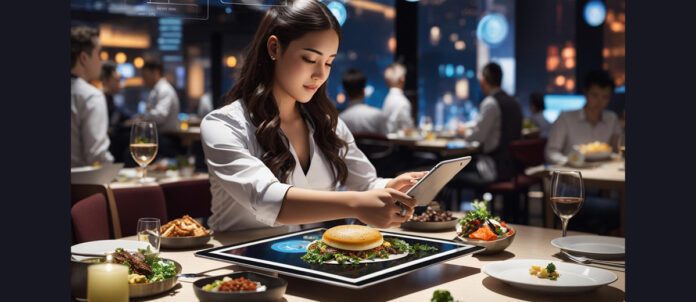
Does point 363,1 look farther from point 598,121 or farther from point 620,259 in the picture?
point 620,259

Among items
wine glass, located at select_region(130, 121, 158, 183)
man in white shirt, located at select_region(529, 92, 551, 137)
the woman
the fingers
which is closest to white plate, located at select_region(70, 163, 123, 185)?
wine glass, located at select_region(130, 121, 158, 183)

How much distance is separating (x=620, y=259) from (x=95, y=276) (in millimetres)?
1431

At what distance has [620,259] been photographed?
2.06 meters

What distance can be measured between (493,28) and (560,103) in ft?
5.84

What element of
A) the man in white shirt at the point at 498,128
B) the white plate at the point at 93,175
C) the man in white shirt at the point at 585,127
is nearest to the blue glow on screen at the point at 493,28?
the man in white shirt at the point at 498,128

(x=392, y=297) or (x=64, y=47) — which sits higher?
Answer: (x=64, y=47)

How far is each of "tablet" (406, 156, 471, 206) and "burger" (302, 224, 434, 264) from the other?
0.16 metres

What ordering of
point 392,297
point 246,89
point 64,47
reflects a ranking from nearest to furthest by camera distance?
point 64,47
point 392,297
point 246,89

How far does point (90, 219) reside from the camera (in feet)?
8.14

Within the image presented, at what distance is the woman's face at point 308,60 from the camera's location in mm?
2340

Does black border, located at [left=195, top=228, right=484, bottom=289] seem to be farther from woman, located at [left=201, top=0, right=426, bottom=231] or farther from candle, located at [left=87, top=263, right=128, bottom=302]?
candle, located at [left=87, top=263, right=128, bottom=302]

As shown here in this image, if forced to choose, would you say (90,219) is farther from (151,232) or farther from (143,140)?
(143,140)

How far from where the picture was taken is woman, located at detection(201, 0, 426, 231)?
2117 mm

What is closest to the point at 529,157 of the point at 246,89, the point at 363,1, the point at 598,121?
the point at 598,121
